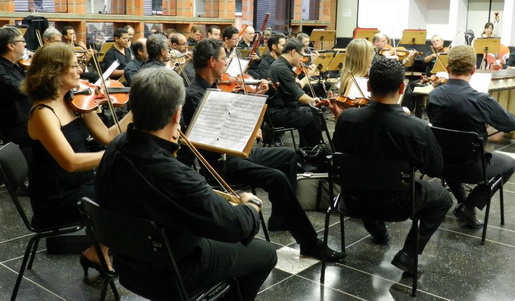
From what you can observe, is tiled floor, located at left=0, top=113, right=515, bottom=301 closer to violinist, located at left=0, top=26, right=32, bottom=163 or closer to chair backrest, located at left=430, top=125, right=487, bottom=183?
chair backrest, located at left=430, top=125, right=487, bottom=183

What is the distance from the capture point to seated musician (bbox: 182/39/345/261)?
128 inches

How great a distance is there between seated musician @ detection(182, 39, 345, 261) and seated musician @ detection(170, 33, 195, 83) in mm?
1516

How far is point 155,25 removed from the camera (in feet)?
36.6

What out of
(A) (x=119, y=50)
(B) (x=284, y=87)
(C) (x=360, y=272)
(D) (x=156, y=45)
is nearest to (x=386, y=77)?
(C) (x=360, y=272)

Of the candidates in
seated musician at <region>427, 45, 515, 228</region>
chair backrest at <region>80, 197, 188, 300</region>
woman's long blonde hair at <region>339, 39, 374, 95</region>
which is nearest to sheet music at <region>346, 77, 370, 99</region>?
woman's long blonde hair at <region>339, 39, 374, 95</region>

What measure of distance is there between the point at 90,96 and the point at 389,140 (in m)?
1.79

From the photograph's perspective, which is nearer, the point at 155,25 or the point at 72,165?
the point at 72,165

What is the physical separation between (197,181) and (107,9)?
9485 mm

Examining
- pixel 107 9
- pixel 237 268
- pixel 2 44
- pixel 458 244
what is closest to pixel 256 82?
pixel 2 44

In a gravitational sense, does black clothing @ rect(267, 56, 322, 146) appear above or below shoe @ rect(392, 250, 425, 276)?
above

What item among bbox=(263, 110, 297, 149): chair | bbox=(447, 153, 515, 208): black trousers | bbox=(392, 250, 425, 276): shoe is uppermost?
bbox=(447, 153, 515, 208): black trousers

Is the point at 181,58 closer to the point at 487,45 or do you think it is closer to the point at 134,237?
the point at 134,237

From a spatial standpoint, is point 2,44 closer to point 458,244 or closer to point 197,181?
point 197,181

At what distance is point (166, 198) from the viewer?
183cm
